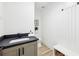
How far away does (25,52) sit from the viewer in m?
1.83

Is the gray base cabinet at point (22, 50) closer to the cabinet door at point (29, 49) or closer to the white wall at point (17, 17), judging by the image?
the cabinet door at point (29, 49)

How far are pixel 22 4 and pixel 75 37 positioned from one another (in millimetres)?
1648

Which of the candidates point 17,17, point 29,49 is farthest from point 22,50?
point 17,17

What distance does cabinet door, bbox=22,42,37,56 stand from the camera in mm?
1804

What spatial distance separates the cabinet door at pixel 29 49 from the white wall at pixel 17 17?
0.62 metres

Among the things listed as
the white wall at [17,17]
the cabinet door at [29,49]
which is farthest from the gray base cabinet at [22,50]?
the white wall at [17,17]

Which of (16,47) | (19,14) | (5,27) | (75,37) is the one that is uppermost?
(19,14)

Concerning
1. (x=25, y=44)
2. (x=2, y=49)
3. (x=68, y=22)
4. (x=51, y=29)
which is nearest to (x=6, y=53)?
(x=2, y=49)

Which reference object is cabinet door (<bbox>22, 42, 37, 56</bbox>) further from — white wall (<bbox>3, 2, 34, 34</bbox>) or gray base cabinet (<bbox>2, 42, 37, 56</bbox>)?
white wall (<bbox>3, 2, 34, 34</bbox>)

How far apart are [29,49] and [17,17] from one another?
943 millimetres

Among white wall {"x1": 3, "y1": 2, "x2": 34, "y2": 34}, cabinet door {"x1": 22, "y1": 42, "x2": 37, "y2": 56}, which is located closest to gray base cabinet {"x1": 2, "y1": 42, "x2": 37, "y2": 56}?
cabinet door {"x1": 22, "y1": 42, "x2": 37, "y2": 56}

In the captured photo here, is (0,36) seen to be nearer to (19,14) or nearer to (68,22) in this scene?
(19,14)

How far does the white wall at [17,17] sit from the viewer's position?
2.05 metres

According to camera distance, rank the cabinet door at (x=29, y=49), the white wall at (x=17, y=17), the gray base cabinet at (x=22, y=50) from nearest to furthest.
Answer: the gray base cabinet at (x=22, y=50)
the cabinet door at (x=29, y=49)
the white wall at (x=17, y=17)
